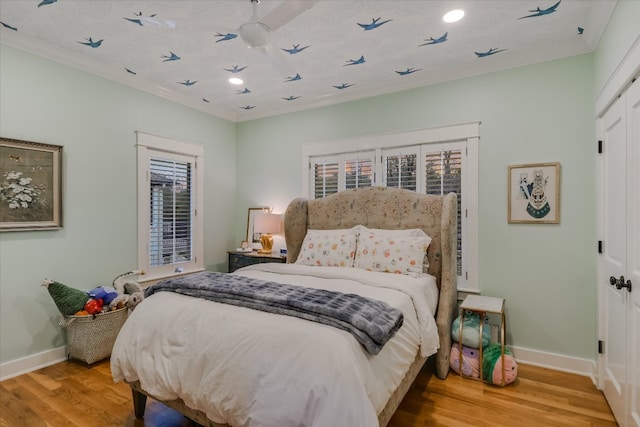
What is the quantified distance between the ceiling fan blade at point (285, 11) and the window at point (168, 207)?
2.40 meters

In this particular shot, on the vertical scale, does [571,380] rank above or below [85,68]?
below

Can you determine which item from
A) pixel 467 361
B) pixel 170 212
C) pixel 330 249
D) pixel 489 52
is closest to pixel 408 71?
pixel 489 52

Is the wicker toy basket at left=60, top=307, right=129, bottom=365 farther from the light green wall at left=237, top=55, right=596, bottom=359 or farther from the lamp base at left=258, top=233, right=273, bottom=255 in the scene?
the light green wall at left=237, top=55, right=596, bottom=359

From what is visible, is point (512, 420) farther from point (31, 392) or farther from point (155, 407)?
point (31, 392)

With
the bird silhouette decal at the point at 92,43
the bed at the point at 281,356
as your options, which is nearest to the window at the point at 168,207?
the bird silhouette decal at the point at 92,43

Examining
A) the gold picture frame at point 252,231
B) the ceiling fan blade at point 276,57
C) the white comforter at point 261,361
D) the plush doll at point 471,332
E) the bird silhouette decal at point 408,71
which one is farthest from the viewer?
the gold picture frame at point 252,231

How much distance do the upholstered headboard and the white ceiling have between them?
1.27 metres

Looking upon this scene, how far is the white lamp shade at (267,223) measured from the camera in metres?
4.23

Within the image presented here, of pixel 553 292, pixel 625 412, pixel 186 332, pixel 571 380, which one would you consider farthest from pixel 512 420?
pixel 186 332

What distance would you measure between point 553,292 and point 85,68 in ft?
15.8

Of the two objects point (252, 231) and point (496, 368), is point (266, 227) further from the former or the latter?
point (496, 368)

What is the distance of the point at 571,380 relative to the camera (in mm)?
2635

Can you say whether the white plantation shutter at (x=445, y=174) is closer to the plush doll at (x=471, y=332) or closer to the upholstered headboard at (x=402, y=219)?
the upholstered headboard at (x=402, y=219)

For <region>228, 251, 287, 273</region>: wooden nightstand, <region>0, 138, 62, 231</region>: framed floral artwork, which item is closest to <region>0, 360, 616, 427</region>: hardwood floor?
<region>0, 138, 62, 231</region>: framed floral artwork
